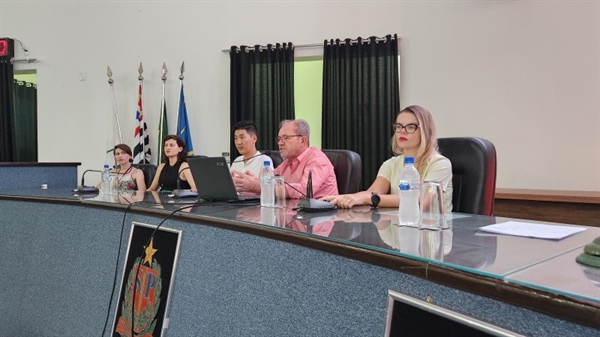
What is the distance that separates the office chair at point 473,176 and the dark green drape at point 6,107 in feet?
16.5

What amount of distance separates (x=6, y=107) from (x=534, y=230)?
18.2ft

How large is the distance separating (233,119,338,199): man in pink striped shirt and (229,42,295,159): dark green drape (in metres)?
1.65

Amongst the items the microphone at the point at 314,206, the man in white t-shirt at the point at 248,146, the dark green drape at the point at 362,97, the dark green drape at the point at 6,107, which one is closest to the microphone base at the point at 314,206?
the microphone at the point at 314,206

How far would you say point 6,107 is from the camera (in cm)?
508

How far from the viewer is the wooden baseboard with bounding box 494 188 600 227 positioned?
2654mm

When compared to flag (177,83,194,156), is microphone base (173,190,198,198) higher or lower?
lower

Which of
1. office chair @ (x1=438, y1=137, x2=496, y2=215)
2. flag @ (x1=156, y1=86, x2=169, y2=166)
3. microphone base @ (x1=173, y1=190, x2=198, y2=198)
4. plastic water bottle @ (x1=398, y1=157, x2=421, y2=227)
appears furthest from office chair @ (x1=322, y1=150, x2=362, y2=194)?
flag @ (x1=156, y1=86, x2=169, y2=166)

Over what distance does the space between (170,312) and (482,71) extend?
3112mm

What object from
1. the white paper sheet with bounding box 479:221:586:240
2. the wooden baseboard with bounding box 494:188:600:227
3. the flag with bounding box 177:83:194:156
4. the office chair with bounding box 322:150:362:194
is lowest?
the wooden baseboard with bounding box 494:188:600:227

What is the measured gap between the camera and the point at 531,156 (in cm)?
346

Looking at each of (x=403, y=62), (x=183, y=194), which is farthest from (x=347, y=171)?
(x=403, y=62)

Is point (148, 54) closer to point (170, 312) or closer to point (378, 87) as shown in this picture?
point (378, 87)

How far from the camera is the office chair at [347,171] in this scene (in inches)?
89.6

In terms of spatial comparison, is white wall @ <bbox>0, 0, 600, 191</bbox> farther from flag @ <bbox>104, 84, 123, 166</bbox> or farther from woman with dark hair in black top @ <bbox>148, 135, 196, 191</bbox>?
woman with dark hair in black top @ <bbox>148, 135, 196, 191</bbox>
